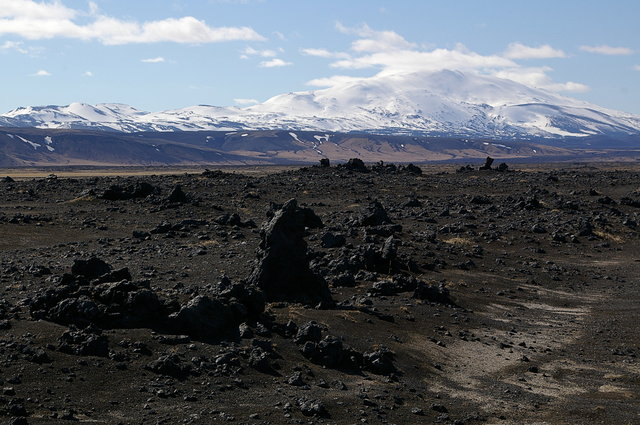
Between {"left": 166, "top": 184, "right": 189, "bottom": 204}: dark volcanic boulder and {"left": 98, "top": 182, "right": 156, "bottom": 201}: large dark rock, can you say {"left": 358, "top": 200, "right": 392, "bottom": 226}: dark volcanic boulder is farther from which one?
{"left": 98, "top": 182, "right": 156, "bottom": 201}: large dark rock

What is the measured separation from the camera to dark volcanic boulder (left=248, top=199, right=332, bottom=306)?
30750mm

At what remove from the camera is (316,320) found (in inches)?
1096

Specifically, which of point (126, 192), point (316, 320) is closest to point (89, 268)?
point (316, 320)

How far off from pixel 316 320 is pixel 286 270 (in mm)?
3711

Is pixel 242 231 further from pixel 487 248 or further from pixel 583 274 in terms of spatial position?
pixel 583 274

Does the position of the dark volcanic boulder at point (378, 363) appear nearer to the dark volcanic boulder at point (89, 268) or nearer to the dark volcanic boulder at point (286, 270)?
the dark volcanic boulder at point (286, 270)

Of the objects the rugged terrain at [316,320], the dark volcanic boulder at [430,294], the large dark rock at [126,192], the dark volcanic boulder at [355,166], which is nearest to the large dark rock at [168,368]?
the rugged terrain at [316,320]

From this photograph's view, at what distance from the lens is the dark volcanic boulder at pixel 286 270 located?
3075 cm

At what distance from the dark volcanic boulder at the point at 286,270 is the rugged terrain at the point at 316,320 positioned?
0.21 ft

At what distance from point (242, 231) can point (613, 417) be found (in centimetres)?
3307

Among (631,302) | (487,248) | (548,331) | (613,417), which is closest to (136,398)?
(613,417)

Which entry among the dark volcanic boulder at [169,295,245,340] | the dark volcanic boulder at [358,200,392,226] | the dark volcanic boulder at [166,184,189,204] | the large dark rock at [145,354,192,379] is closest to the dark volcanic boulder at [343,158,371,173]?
the dark volcanic boulder at [166,184,189,204]

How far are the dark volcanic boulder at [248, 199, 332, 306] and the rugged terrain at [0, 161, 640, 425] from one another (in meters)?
0.06

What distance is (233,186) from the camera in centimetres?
8206
